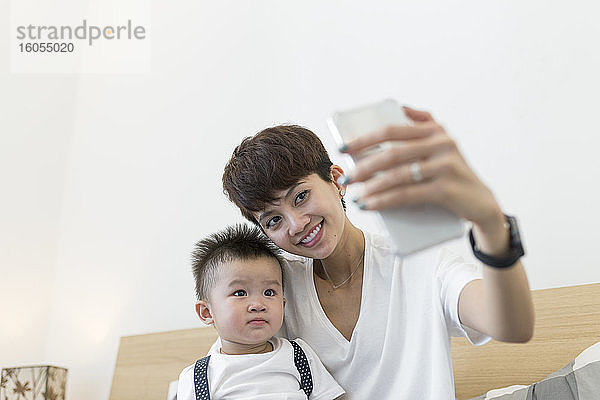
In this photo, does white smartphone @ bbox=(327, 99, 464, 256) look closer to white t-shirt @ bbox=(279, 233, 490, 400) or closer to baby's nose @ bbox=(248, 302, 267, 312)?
white t-shirt @ bbox=(279, 233, 490, 400)

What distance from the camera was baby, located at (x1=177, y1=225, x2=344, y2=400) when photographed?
1.39 m

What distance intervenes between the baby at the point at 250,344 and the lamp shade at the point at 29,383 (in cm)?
134

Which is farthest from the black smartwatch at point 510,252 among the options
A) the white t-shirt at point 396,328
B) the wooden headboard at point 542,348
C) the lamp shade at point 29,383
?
the lamp shade at point 29,383

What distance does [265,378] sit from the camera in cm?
139

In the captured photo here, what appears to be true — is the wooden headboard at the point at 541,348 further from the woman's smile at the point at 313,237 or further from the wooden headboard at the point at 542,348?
the woman's smile at the point at 313,237

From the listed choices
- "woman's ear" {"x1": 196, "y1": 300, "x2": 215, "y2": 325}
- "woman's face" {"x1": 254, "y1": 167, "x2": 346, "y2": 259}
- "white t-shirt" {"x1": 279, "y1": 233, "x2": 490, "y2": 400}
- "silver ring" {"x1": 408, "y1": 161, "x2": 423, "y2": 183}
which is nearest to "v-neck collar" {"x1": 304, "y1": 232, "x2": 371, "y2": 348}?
"white t-shirt" {"x1": 279, "y1": 233, "x2": 490, "y2": 400}

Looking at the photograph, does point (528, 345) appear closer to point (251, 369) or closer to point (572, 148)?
point (572, 148)

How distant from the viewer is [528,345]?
1.70 m

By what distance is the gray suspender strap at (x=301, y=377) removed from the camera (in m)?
1.39

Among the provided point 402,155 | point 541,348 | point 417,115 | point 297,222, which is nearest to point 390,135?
point 402,155

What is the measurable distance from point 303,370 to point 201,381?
0.73 ft

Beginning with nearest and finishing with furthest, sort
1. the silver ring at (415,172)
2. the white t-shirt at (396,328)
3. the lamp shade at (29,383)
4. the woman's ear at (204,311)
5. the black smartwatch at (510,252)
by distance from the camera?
the silver ring at (415,172)
the black smartwatch at (510,252)
the white t-shirt at (396,328)
the woman's ear at (204,311)
the lamp shade at (29,383)

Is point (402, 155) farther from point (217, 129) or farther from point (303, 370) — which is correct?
point (217, 129)

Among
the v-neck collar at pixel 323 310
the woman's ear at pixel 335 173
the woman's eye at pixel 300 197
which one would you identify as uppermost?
the woman's ear at pixel 335 173
